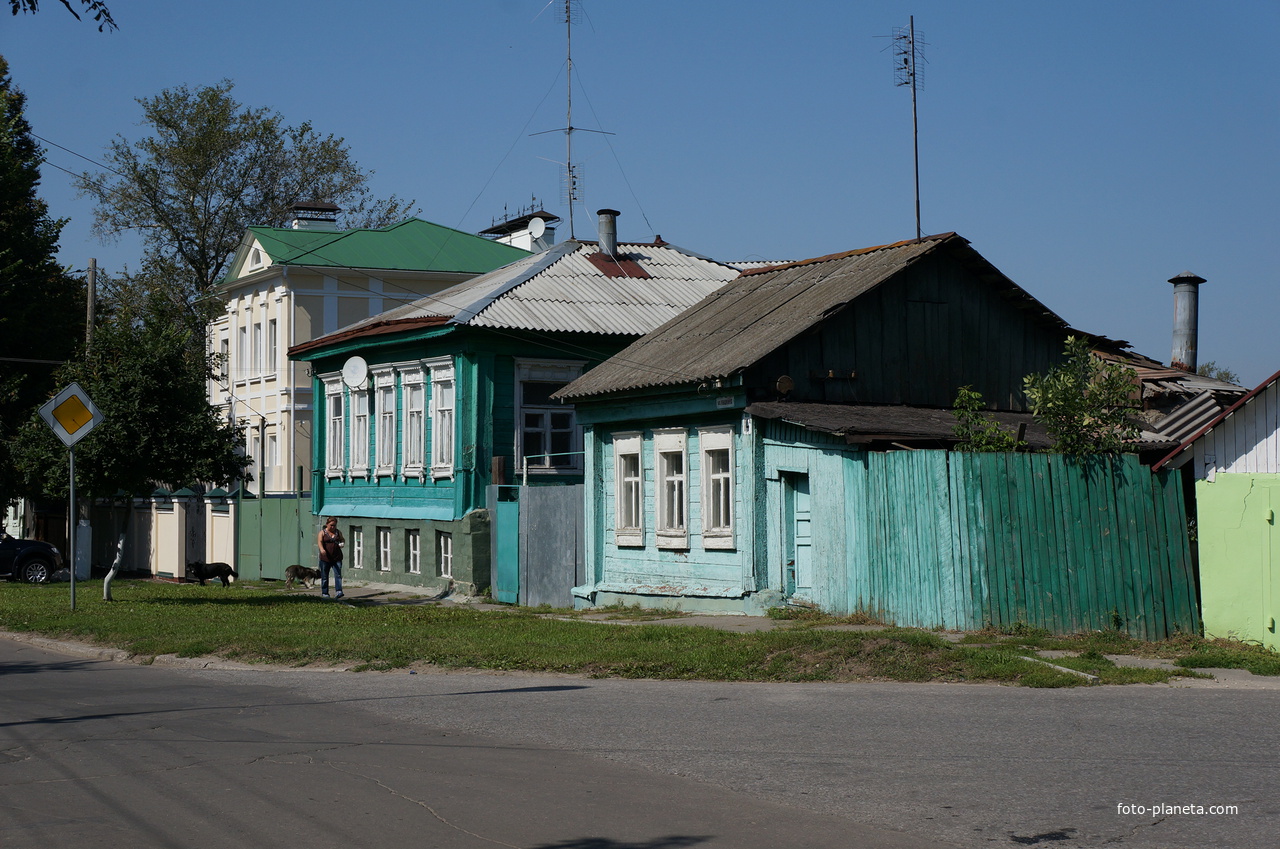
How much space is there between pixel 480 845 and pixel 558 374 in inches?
795

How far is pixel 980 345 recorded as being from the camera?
70.6 feet

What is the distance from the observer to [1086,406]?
14.4 metres

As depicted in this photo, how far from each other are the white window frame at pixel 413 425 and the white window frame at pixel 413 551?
3.97ft

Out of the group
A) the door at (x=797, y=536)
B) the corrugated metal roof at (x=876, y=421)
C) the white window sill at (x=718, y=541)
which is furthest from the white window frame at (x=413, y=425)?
the door at (x=797, y=536)

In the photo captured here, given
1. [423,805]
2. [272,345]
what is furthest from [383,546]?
[423,805]

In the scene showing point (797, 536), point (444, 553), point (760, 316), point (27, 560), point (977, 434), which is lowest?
point (27, 560)

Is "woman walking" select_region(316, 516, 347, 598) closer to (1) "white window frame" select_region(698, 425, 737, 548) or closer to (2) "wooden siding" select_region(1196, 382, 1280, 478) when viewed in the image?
(1) "white window frame" select_region(698, 425, 737, 548)

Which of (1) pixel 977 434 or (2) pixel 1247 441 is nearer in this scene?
(2) pixel 1247 441

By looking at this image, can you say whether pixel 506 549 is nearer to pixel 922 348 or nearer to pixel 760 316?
pixel 760 316

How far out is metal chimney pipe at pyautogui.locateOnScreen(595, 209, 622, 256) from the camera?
2973 centimetres

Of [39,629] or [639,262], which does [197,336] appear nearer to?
[639,262]

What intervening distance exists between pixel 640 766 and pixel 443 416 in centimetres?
1890

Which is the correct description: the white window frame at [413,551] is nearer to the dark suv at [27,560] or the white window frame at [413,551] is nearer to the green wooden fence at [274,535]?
the green wooden fence at [274,535]

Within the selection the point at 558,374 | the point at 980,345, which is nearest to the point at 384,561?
the point at 558,374
